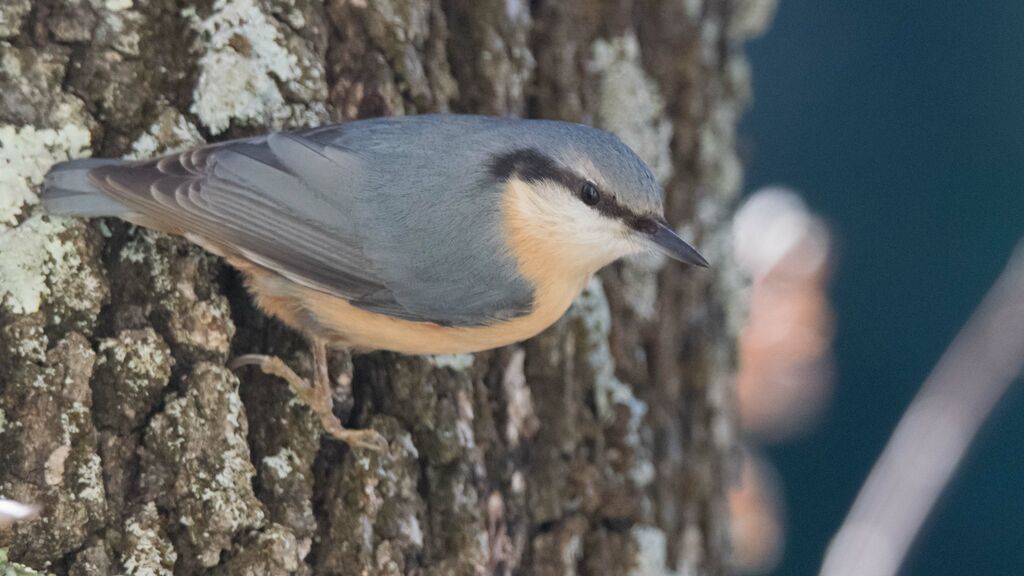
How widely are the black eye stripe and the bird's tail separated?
730 mm

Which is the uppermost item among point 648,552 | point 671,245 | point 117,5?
point 117,5

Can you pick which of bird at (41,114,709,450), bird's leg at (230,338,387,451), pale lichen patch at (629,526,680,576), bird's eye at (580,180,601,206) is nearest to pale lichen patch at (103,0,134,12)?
bird at (41,114,709,450)

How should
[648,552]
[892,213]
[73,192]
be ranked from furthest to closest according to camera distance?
[892,213] < [648,552] < [73,192]

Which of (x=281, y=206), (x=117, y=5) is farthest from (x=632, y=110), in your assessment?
(x=117, y=5)

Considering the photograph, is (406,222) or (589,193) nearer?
(406,222)

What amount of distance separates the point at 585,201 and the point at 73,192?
0.95 m

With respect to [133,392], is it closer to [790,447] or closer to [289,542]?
[289,542]

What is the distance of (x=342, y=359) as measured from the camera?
2223mm

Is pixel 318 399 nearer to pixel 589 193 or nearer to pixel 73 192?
pixel 73 192

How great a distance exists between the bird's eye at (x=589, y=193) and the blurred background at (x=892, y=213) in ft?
5.35

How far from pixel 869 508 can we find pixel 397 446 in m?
1.17

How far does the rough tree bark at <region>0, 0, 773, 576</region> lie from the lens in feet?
5.90

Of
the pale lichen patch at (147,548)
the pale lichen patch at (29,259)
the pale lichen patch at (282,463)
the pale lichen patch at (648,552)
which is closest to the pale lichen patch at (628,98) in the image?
the pale lichen patch at (648,552)

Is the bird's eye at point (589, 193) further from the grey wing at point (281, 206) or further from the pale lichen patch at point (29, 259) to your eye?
the pale lichen patch at point (29, 259)
